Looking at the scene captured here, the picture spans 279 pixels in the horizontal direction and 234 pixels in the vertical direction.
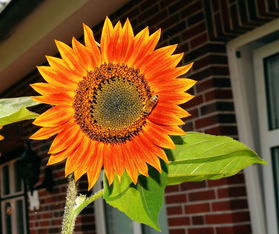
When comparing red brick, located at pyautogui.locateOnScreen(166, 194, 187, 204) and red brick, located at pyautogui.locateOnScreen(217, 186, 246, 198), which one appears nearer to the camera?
red brick, located at pyautogui.locateOnScreen(217, 186, 246, 198)

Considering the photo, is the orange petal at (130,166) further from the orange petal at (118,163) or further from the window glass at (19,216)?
the window glass at (19,216)

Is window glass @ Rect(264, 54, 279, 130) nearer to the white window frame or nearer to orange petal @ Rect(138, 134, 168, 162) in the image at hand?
the white window frame

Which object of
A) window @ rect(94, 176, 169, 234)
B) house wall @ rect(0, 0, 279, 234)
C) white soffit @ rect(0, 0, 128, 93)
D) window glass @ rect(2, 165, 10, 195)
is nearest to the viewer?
house wall @ rect(0, 0, 279, 234)

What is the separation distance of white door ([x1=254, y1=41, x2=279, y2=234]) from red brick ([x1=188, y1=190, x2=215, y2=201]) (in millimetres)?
353

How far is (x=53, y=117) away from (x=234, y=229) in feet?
11.5

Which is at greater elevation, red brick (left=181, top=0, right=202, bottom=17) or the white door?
red brick (left=181, top=0, right=202, bottom=17)

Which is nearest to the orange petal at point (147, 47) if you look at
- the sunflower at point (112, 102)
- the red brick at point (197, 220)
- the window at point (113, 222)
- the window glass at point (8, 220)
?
the sunflower at point (112, 102)

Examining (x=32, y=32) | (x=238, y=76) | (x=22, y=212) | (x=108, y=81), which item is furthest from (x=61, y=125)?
(x=22, y=212)

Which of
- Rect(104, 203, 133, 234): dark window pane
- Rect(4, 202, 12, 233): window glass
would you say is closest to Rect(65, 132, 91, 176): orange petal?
Rect(104, 203, 133, 234): dark window pane

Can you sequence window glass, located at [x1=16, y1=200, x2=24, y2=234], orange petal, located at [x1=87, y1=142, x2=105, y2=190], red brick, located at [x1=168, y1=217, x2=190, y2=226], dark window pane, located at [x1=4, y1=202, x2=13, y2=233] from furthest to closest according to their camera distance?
1. dark window pane, located at [x1=4, y1=202, x2=13, y2=233]
2. window glass, located at [x1=16, y1=200, x2=24, y2=234]
3. red brick, located at [x1=168, y1=217, x2=190, y2=226]
4. orange petal, located at [x1=87, y1=142, x2=105, y2=190]

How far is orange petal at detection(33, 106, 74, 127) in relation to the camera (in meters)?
0.35

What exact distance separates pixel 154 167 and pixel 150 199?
0.10ft

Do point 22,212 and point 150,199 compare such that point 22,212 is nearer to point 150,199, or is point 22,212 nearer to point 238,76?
point 238,76

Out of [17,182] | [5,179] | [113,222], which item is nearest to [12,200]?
[17,182]
